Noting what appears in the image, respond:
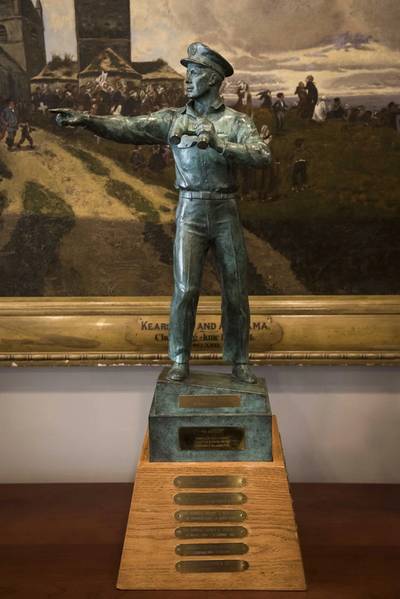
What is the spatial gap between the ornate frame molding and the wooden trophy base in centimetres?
94

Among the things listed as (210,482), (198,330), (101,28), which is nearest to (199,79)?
(101,28)

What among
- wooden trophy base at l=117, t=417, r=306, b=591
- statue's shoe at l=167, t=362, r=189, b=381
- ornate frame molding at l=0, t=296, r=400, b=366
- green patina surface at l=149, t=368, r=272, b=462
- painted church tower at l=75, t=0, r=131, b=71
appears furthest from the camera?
ornate frame molding at l=0, t=296, r=400, b=366

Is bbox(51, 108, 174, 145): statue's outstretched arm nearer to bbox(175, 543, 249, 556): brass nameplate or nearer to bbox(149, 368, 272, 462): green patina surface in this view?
bbox(149, 368, 272, 462): green patina surface

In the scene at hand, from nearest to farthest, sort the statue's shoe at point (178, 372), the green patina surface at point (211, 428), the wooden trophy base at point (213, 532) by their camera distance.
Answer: the wooden trophy base at point (213, 532), the green patina surface at point (211, 428), the statue's shoe at point (178, 372)

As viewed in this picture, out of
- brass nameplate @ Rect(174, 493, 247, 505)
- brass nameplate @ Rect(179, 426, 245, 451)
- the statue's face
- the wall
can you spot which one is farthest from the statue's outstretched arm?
brass nameplate @ Rect(174, 493, 247, 505)

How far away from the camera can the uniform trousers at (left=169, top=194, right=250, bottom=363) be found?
2.44 m

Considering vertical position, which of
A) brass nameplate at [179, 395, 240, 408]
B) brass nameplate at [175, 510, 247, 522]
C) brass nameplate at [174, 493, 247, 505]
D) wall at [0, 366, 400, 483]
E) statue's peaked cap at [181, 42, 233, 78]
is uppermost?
statue's peaked cap at [181, 42, 233, 78]

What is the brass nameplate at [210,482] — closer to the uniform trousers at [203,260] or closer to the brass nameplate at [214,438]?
the brass nameplate at [214,438]

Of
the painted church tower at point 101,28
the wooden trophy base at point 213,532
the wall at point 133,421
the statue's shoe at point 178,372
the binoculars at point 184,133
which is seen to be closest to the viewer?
the binoculars at point 184,133

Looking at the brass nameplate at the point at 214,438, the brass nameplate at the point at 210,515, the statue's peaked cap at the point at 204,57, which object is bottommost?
the brass nameplate at the point at 210,515

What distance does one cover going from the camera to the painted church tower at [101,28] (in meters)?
2.96

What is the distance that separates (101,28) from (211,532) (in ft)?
8.06

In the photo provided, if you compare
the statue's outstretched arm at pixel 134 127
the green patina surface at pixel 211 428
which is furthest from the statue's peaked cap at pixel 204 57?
the green patina surface at pixel 211 428

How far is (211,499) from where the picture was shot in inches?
91.8
